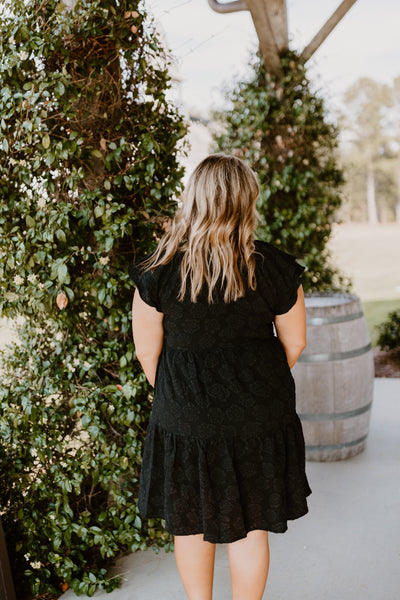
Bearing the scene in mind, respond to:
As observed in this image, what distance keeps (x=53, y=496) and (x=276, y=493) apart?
98 centimetres

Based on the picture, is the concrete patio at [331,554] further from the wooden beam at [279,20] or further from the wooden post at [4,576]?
the wooden beam at [279,20]

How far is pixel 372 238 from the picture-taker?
16031 millimetres

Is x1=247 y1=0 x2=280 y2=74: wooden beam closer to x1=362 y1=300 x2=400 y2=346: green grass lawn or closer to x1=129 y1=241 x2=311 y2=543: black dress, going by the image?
x1=129 y1=241 x2=311 y2=543: black dress

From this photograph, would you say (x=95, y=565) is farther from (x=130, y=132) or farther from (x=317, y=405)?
(x=130, y=132)

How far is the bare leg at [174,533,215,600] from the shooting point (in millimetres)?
1801

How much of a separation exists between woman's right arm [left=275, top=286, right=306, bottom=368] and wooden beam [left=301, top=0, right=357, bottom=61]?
289 cm

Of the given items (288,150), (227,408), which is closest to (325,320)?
(227,408)

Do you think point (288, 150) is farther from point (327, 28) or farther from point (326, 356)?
point (326, 356)

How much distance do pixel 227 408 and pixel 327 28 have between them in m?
3.32

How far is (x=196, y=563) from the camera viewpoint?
1819 mm

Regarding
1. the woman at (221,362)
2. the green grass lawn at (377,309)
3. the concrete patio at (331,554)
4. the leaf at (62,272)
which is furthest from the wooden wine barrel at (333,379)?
the green grass lawn at (377,309)

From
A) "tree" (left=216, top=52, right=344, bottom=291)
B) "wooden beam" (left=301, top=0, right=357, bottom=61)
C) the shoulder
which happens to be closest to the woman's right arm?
the shoulder

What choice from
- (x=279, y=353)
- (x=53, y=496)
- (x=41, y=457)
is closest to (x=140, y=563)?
(x=53, y=496)

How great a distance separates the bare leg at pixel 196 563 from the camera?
1.80 meters
